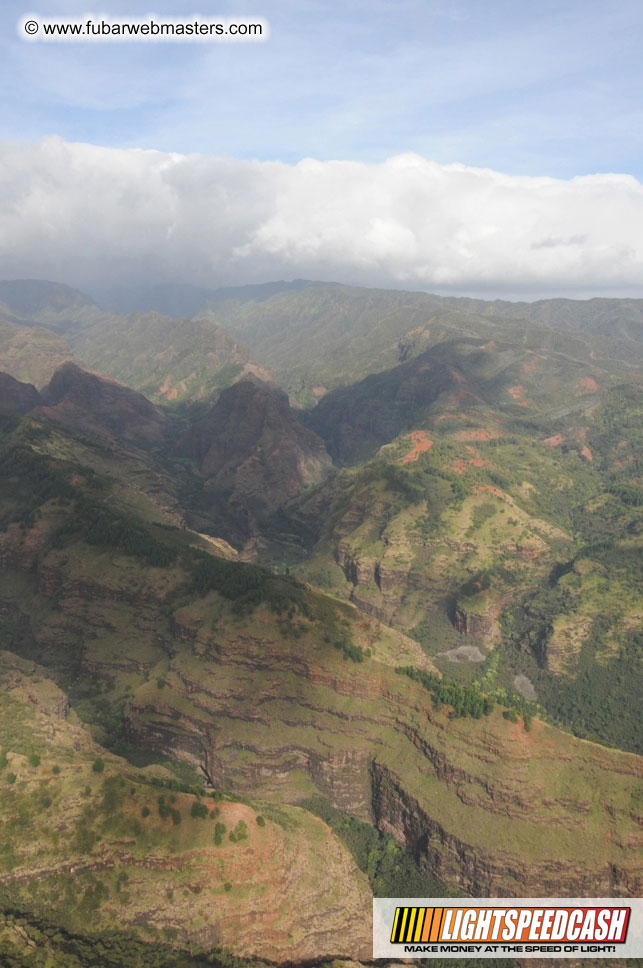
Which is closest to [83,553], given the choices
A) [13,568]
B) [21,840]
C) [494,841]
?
[13,568]

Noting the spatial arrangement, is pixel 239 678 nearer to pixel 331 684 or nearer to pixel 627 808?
pixel 331 684

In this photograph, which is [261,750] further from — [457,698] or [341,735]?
[457,698]

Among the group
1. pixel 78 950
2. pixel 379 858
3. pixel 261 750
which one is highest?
pixel 78 950

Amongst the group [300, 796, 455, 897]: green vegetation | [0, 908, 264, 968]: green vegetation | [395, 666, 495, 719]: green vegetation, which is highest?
[395, 666, 495, 719]: green vegetation

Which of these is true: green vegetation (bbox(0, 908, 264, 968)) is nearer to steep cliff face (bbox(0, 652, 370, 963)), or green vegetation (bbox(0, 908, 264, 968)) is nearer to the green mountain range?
the green mountain range

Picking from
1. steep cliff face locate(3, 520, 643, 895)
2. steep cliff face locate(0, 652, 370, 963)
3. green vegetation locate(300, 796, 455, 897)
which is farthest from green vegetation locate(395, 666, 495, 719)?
steep cliff face locate(0, 652, 370, 963)

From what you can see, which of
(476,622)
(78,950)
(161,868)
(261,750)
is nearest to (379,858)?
(261,750)

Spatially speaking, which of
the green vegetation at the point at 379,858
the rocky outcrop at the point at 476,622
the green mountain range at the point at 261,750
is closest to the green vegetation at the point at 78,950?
the green mountain range at the point at 261,750

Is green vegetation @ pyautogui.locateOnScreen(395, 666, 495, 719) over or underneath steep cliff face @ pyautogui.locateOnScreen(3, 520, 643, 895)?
over

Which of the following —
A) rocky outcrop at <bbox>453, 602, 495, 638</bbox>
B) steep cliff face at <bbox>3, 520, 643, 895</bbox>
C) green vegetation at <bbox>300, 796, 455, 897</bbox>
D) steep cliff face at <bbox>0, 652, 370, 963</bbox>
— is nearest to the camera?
steep cliff face at <bbox>0, 652, 370, 963</bbox>

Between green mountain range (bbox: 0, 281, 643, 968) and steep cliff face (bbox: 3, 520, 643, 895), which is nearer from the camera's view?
green mountain range (bbox: 0, 281, 643, 968)

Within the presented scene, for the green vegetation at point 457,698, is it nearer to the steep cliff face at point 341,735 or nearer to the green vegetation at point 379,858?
the steep cliff face at point 341,735
